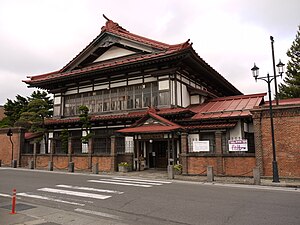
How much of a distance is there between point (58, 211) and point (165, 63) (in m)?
14.7

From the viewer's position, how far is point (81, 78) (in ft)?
78.9

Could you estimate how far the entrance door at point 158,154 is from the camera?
20.2 metres

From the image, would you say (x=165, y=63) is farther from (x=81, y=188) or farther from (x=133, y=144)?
(x=81, y=188)

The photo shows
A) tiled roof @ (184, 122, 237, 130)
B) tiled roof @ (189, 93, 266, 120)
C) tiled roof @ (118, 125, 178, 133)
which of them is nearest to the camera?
tiled roof @ (118, 125, 178, 133)

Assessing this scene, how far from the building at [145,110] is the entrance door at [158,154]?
0.08 meters

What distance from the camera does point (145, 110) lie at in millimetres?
21094

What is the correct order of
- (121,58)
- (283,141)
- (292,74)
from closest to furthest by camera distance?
1. (283,141)
2. (121,58)
3. (292,74)

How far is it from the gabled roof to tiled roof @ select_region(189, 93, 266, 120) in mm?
2368

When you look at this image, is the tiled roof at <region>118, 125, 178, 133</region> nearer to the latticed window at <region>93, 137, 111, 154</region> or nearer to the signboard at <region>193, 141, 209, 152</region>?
the signboard at <region>193, 141, 209, 152</region>

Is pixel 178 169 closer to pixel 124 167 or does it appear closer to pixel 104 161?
pixel 124 167

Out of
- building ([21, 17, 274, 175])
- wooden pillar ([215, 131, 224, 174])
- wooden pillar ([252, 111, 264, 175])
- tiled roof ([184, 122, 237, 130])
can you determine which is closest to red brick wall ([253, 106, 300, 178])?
wooden pillar ([252, 111, 264, 175])

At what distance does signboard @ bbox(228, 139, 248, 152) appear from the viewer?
611 inches

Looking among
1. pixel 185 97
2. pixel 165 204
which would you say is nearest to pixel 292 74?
pixel 185 97

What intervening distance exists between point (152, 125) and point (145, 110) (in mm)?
2975
